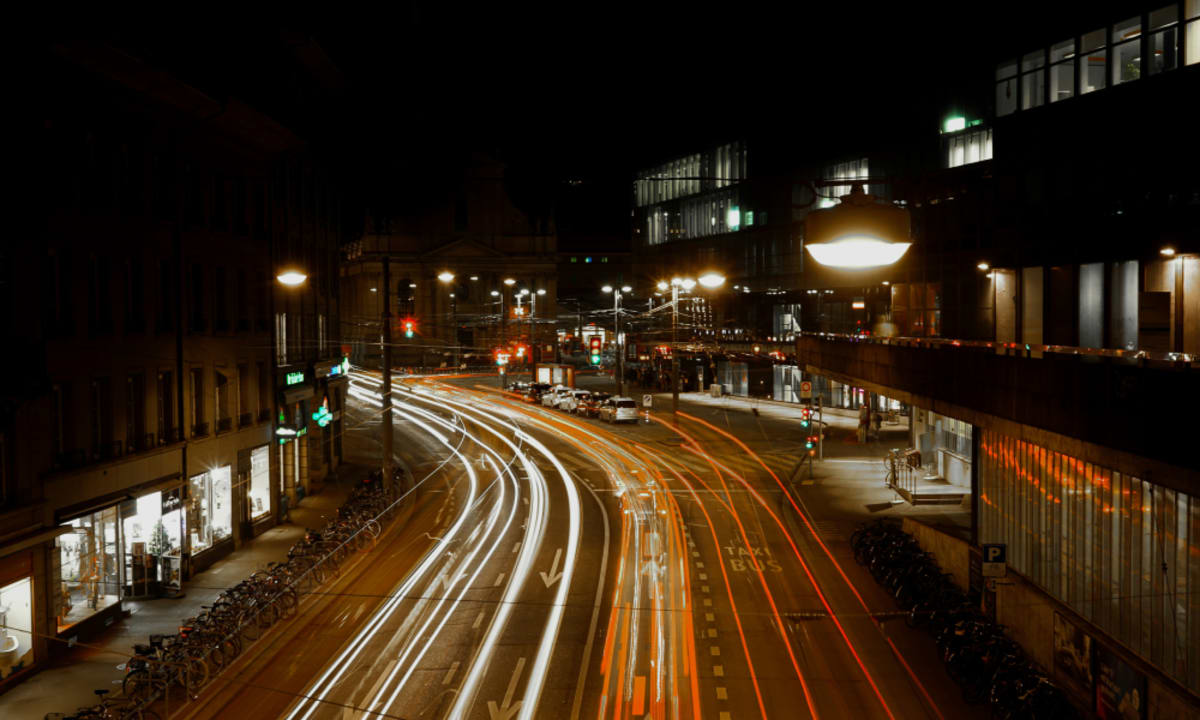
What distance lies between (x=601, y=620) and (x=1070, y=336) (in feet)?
47.4

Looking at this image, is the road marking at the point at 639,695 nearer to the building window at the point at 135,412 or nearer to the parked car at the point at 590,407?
the building window at the point at 135,412

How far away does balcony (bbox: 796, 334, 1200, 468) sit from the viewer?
1062 centimetres

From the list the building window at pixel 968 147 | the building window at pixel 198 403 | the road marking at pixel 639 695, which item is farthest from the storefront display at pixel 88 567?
the building window at pixel 968 147

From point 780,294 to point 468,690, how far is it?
2390 inches

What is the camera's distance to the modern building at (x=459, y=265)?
100750 mm

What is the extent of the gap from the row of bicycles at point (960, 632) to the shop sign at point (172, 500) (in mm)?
17818

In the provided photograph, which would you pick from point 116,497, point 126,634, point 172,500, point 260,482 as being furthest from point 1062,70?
point 260,482

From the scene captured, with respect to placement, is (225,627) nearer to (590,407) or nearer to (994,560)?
(994,560)

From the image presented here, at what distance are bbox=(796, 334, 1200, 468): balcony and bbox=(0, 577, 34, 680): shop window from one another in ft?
57.1

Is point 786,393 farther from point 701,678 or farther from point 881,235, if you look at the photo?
point 881,235

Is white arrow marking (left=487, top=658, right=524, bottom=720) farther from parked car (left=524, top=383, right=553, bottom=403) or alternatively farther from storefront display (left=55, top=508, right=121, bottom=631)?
parked car (left=524, top=383, right=553, bottom=403)

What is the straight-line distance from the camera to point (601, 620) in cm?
2038

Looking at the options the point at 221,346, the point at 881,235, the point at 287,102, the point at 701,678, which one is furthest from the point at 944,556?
the point at 287,102

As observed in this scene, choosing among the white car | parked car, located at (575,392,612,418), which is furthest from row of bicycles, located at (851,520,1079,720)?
the white car
